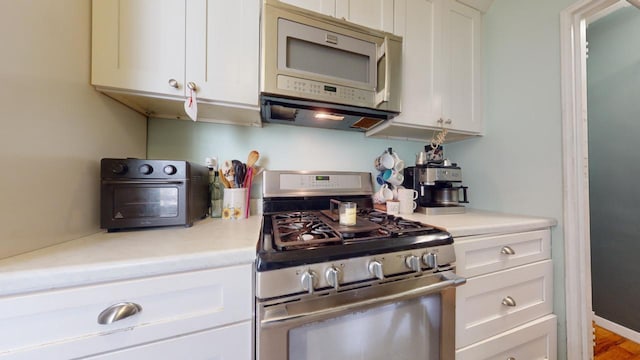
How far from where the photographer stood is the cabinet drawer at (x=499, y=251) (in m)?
0.95

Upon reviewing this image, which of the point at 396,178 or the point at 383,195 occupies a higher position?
the point at 396,178

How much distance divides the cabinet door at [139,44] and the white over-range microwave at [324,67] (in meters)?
0.34

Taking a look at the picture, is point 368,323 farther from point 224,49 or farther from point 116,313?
point 224,49

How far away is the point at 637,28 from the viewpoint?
1.61m

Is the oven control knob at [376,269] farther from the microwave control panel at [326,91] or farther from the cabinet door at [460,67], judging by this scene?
the cabinet door at [460,67]

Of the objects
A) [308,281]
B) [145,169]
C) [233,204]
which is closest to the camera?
[308,281]

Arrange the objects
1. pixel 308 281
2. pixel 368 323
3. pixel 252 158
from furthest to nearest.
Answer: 1. pixel 252 158
2. pixel 368 323
3. pixel 308 281

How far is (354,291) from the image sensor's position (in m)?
0.71

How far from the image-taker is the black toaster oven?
2.69ft

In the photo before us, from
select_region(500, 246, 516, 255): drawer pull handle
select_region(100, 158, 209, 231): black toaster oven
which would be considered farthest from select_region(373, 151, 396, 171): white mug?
select_region(100, 158, 209, 231): black toaster oven

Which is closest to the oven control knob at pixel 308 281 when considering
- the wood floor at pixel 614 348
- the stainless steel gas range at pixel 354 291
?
the stainless steel gas range at pixel 354 291

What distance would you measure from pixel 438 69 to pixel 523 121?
0.58 metres

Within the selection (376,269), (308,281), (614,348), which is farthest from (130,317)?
(614,348)

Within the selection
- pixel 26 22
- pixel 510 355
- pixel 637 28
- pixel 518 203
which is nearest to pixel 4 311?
pixel 26 22
